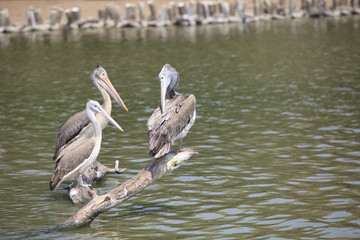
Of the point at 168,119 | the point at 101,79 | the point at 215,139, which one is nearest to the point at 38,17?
the point at 215,139

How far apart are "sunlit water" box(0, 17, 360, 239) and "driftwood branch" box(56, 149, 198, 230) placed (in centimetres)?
19

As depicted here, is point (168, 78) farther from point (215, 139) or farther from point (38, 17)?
point (38, 17)

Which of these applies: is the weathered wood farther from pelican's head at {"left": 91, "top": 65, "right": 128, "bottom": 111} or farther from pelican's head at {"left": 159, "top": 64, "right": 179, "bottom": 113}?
pelican's head at {"left": 159, "top": 64, "right": 179, "bottom": 113}

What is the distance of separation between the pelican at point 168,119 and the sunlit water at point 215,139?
3.78 feet

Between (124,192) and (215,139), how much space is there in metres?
5.45

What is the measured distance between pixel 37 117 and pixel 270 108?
6.15 meters

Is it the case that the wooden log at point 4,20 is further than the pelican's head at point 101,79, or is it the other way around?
the wooden log at point 4,20

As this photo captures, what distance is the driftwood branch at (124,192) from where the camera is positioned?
884 centimetres

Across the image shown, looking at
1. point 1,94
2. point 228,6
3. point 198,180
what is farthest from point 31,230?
point 228,6

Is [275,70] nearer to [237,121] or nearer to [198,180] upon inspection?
[237,121]

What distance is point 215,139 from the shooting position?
14.1m

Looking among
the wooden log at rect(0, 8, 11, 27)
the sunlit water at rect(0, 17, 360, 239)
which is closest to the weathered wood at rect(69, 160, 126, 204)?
the sunlit water at rect(0, 17, 360, 239)

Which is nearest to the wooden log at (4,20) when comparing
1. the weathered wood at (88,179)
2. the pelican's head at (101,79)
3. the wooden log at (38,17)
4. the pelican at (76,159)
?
the wooden log at (38,17)

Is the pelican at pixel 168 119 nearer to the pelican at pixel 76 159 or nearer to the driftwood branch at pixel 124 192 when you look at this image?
the driftwood branch at pixel 124 192
